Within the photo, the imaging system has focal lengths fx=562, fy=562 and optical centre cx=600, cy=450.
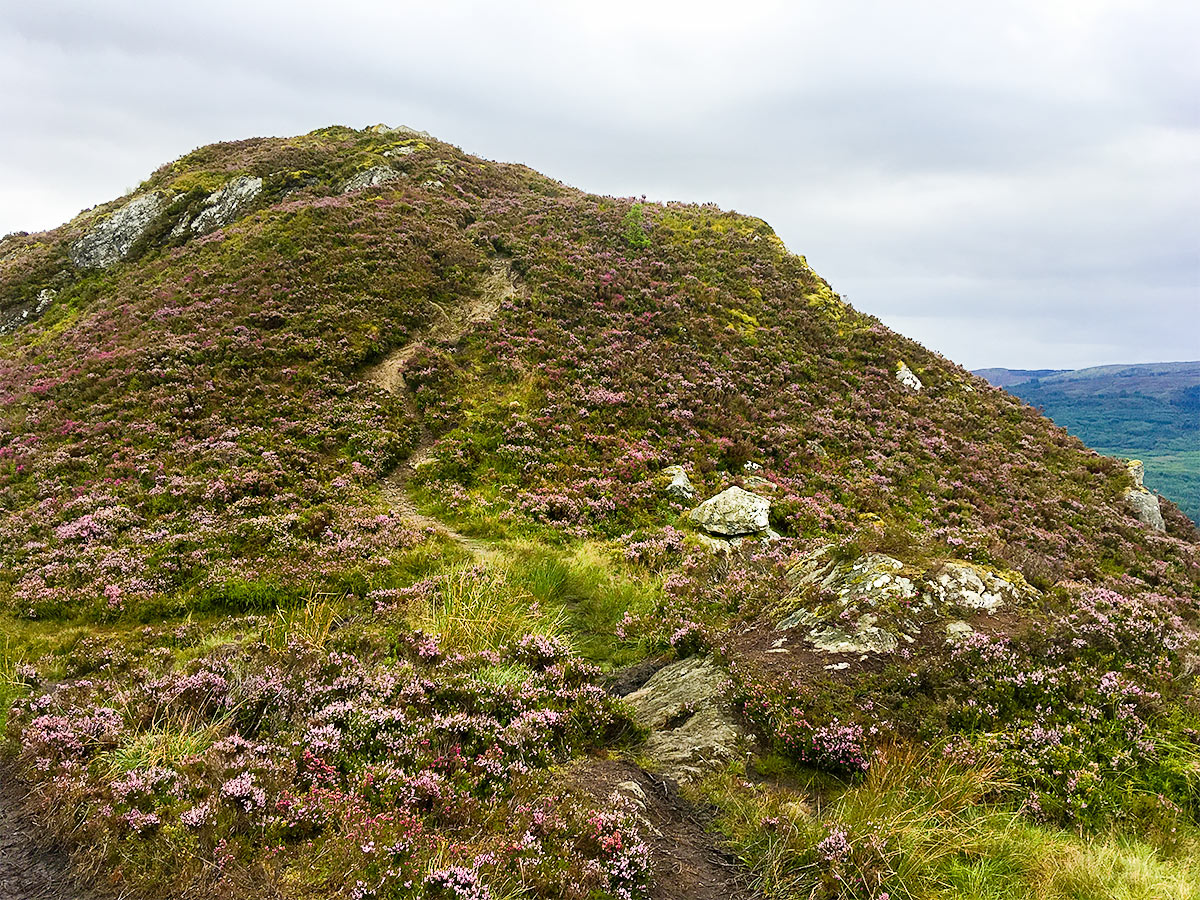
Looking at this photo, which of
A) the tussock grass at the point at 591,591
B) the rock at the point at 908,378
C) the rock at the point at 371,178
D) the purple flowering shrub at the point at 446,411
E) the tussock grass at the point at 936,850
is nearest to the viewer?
the tussock grass at the point at 936,850

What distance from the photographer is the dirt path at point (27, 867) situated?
484 cm

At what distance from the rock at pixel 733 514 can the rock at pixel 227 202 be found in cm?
3470

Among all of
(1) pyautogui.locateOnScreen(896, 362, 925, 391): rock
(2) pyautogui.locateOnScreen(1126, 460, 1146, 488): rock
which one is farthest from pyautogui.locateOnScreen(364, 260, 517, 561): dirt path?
(2) pyautogui.locateOnScreen(1126, 460, 1146, 488): rock

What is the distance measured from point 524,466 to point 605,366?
746 centimetres

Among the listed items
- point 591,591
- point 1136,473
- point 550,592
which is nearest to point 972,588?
point 591,591

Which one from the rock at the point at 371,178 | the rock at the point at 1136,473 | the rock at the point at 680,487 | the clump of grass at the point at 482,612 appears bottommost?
the clump of grass at the point at 482,612

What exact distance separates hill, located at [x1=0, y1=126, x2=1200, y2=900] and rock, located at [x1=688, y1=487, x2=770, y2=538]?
0.15m

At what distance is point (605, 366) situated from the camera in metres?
23.9

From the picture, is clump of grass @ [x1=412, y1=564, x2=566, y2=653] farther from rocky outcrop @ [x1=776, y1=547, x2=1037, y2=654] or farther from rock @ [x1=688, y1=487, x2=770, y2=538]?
rock @ [x1=688, y1=487, x2=770, y2=538]

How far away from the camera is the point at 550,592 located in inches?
489

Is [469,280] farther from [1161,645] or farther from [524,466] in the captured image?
[1161,645]

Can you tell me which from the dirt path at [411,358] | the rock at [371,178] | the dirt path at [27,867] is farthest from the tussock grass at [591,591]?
the rock at [371,178]

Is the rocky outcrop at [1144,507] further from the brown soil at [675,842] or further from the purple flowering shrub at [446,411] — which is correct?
the brown soil at [675,842]

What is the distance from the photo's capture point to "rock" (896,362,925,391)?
2769 cm
